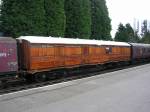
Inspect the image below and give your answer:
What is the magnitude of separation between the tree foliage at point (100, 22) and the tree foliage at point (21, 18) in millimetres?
20975

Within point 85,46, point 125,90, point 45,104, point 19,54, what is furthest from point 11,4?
point 45,104

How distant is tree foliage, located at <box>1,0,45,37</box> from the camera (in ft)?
104

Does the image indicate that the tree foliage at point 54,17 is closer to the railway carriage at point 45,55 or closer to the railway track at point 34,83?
the railway carriage at point 45,55

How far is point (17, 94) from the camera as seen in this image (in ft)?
54.7

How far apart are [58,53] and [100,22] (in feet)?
95.3

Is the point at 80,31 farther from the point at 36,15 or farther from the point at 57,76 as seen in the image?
the point at 57,76

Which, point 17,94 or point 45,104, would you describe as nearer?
point 45,104

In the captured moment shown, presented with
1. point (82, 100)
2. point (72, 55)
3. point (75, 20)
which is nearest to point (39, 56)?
point (72, 55)

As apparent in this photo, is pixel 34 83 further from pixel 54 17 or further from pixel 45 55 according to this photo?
pixel 54 17

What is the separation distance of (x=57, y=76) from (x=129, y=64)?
2150cm

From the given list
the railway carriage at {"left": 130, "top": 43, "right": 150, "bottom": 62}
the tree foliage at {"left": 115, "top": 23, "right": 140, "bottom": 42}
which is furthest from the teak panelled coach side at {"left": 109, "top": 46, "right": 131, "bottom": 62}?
the tree foliage at {"left": 115, "top": 23, "right": 140, "bottom": 42}

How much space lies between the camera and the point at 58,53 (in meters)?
26.0

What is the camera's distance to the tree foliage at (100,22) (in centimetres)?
5384

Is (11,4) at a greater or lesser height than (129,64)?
greater
